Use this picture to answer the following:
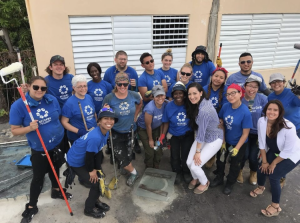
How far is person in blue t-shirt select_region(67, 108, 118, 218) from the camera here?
2832mm

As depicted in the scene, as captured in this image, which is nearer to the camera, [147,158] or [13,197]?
[13,197]

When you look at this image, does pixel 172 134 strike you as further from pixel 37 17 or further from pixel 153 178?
pixel 37 17

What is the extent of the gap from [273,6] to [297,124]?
5960 mm

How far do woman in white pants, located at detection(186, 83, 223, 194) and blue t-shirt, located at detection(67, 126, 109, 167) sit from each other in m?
1.43

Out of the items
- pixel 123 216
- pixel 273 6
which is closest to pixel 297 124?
pixel 123 216

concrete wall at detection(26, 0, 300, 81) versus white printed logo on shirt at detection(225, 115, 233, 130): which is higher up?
concrete wall at detection(26, 0, 300, 81)

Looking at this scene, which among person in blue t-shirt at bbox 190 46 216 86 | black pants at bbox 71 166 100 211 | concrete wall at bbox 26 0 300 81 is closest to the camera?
black pants at bbox 71 166 100 211

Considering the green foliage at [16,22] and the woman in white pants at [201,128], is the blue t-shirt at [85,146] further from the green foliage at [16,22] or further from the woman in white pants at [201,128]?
the green foliage at [16,22]

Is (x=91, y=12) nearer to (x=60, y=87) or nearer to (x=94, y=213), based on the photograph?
(x=60, y=87)

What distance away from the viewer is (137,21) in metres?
6.46

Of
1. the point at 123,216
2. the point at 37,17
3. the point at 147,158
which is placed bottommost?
the point at 123,216

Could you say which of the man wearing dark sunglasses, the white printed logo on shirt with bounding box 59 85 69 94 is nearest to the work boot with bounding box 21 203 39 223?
the white printed logo on shirt with bounding box 59 85 69 94

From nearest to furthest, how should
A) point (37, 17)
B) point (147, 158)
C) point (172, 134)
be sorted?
point (172, 134) < point (147, 158) < point (37, 17)

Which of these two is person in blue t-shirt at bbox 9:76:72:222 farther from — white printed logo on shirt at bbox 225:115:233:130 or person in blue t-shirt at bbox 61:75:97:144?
white printed logo on shirt at bbox 225:115:233:130
